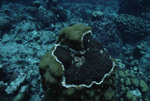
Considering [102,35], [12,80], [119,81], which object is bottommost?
[12,80]

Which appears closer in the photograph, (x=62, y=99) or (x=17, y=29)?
→ (x=62, y=99)

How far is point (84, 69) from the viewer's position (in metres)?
2.45

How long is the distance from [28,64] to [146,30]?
9.06 meters

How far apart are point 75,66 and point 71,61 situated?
0.60 feet

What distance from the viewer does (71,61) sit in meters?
2.60

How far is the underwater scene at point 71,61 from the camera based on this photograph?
234cm

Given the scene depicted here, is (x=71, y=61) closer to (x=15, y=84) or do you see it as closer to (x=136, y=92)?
(x=15, y=84)

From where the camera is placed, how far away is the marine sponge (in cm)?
225

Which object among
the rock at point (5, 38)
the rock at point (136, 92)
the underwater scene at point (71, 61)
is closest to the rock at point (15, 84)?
the underwater scene at point (71, 61)

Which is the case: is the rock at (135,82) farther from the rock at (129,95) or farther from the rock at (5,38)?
the rock at (5,38)

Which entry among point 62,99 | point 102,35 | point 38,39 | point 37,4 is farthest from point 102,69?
point 37,4

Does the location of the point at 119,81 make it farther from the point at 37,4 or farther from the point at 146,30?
the point at 37,4

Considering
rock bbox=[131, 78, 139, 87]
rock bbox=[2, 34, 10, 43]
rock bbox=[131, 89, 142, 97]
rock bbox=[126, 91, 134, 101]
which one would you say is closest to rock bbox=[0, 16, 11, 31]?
rock bbox=[2, 34, 10, 43]

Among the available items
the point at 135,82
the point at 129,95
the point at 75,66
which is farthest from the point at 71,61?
the point at 135,82
